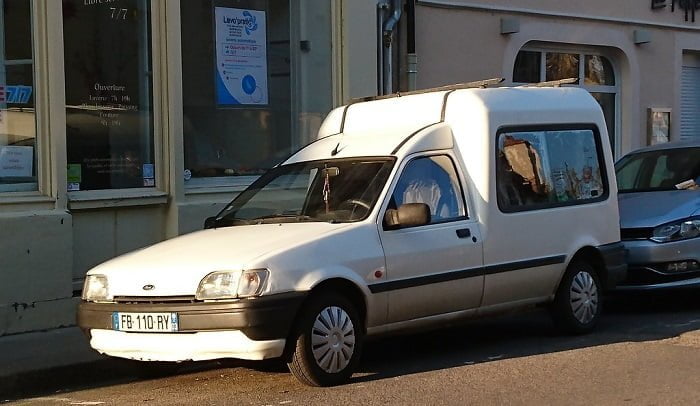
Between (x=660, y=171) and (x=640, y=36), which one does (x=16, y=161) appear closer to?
(x=660, y=171)

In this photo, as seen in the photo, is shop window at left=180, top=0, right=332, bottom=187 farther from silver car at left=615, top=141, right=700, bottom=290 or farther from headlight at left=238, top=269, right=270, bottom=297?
headlight at left=238, top=269, right=270, bottom=297

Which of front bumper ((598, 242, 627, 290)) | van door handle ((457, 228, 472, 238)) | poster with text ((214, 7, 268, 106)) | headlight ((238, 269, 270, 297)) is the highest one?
poster with text ((214, 7, 268, 106))

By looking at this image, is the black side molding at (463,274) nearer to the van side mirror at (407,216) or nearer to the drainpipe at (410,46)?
the van side mirror at (407,216)

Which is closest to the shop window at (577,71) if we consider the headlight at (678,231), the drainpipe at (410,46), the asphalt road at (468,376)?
the drainpipe at (410,46)

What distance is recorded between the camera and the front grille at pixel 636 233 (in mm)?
9680

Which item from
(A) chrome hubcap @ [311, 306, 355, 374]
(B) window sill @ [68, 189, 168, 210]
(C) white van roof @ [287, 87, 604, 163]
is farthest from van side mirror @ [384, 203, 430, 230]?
(B) window sill @ [68, 189, 168, 210]

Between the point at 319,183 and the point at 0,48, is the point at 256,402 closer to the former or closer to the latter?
the point at 319,183

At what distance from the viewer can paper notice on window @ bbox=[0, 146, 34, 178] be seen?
9570 mm

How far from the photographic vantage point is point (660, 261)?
9.55 m

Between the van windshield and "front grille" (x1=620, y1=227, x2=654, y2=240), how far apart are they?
11.0 ft

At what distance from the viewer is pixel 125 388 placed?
7367 mm

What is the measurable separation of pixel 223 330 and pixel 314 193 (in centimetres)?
171

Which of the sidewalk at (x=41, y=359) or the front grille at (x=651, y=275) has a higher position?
the front grille at (x=651, y=275)

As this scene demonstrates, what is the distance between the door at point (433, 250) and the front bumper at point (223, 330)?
0.91 meters
